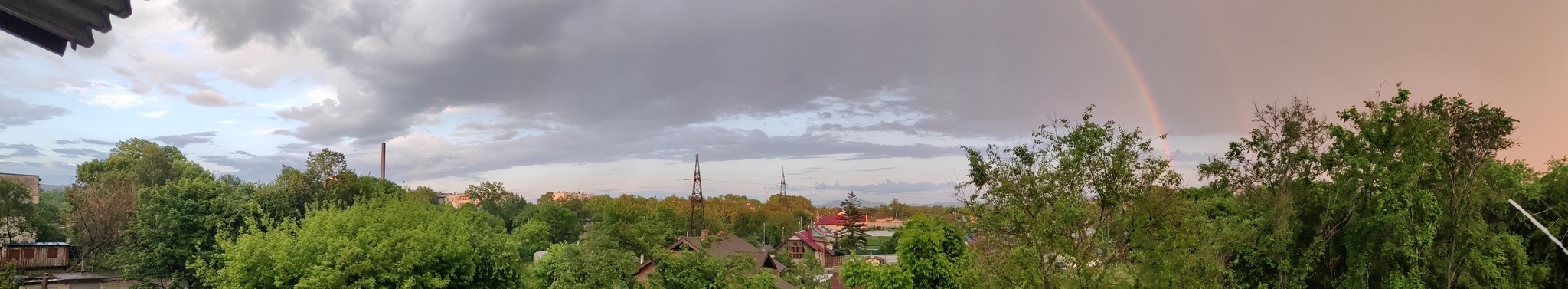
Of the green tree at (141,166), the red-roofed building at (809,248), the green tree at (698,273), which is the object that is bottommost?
the red-roofed building at (809,248)

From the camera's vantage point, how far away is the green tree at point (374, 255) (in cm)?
1711

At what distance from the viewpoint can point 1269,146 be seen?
1753cm

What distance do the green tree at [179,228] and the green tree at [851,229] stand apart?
54.0 meters

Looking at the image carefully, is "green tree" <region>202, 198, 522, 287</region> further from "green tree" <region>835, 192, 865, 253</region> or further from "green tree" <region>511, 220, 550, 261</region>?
"green tree" <region>835, 192, 865, 253</region>

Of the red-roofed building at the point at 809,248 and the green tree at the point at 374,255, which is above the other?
the green tree at the point at 374,255

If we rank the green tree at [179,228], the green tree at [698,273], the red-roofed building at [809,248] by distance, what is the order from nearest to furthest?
the green tree at [698,273] → the green tree at [179,228] → the red-roofed building at [809,248]

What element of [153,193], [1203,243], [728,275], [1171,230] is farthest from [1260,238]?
[153,193]

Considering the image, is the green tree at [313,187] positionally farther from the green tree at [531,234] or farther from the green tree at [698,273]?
the green tree at [698,273]

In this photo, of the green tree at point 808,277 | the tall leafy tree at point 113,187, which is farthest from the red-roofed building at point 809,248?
the tall leafy tree at point 113,187

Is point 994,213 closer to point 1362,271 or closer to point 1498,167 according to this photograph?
point 1362,271

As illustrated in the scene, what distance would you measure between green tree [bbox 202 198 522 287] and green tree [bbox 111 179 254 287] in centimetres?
1201

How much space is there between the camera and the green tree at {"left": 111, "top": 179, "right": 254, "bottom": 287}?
3033 cm

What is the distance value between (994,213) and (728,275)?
7793mm

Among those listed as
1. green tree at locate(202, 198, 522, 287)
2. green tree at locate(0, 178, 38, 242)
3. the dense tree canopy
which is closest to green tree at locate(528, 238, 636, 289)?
the dense tree canopy
